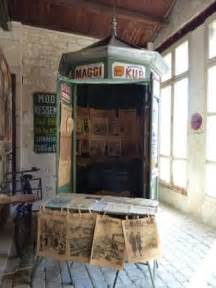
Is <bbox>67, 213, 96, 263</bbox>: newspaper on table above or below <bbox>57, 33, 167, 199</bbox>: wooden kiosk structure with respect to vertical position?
below

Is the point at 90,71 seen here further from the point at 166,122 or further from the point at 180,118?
the point at 166,122

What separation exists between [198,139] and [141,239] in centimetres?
298

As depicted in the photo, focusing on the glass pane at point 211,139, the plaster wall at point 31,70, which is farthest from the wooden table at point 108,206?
the plaster wall at point 31,70

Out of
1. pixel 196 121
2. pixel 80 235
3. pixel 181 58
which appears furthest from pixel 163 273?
pixel 181 58

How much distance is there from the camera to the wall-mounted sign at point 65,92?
13.4 feet

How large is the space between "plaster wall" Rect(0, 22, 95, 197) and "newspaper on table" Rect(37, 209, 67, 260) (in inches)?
140

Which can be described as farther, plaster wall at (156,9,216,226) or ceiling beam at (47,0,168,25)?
ceiling beam at (47,0,168,25)

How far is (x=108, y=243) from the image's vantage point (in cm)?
252

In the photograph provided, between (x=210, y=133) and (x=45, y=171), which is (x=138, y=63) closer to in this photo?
(x=210, y=133)

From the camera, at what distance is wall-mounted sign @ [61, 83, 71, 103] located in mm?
4072

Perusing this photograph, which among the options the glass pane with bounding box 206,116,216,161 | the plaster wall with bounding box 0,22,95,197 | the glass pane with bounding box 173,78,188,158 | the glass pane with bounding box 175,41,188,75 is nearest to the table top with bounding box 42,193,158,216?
the glass pane with bounding box 206,116,216,161

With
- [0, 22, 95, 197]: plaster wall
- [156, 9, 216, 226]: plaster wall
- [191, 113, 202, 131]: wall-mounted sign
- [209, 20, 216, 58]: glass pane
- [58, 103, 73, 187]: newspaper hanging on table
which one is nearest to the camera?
[58, 103, 73, 187]: newspaper hanging on table

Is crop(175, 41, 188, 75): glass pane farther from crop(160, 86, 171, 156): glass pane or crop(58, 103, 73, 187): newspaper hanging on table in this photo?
crop(58, 103, 73, 187): newspaper hanging on table

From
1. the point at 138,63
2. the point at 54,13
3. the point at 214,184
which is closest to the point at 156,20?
the point at 54,13
